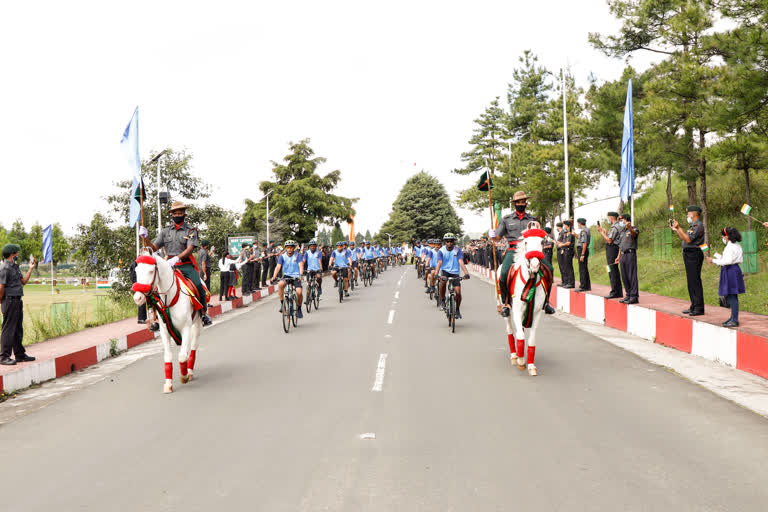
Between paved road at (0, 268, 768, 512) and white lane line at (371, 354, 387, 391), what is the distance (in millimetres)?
83

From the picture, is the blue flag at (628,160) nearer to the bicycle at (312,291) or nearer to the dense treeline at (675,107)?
the dense treeline at (675,107)

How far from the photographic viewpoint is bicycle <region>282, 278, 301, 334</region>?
1296cm

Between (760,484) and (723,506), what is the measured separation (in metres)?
0.58

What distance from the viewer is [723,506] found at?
152 inches

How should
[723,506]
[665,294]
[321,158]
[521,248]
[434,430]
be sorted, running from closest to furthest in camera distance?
[723,506], [434,430], [521,248], [665,294], [321,158]

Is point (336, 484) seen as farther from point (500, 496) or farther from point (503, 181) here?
point (503, 181)

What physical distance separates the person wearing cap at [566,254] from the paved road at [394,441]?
8864 mm

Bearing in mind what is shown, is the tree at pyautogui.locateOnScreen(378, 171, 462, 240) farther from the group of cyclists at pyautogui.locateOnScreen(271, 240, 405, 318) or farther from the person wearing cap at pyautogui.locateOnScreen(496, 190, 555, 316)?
the person wearing cap at pyautogui.locateOnScreen(496, 190, 555, 316)

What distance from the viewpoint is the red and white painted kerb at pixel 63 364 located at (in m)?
8.13

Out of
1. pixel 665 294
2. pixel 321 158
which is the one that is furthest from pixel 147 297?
pixel 321 158

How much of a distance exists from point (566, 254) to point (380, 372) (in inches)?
464

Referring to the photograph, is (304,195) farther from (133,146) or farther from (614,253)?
(614,253)

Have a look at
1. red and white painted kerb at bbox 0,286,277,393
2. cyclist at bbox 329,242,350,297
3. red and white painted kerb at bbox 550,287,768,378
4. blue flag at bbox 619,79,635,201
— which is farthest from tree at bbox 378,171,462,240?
red and white painted kerb at bbox 0,286,277,393

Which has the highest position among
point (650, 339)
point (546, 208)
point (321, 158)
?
point (321, 158)
